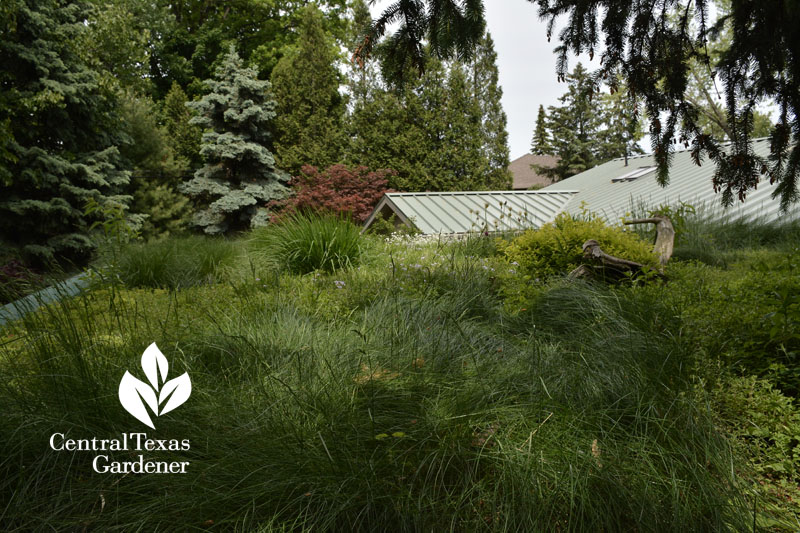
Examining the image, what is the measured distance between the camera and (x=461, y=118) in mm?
15227

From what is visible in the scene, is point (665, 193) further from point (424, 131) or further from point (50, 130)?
point (50, 130)

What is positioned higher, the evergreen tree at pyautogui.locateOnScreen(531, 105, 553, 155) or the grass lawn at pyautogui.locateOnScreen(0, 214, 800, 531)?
the evergreen tree at pyautogui.locateOnScreen(531, 105, 553, 155)

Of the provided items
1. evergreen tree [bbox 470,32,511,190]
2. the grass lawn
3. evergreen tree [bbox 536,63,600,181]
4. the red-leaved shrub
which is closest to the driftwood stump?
the grass lawn

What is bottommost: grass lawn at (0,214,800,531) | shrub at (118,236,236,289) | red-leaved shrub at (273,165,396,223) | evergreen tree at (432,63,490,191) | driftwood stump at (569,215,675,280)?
grass lawn at (0,214,800,531)

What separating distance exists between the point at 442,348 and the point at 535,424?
86 cm

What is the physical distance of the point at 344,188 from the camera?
543 inches

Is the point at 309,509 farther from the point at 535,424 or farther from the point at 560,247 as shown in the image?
the point at 560,247

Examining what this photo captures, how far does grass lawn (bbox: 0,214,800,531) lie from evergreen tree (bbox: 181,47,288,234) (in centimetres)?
1305

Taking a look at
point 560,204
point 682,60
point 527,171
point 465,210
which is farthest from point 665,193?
point 527,171

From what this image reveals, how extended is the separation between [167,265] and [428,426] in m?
5.31

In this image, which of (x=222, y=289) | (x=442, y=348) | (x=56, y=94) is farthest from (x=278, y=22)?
(x=442, y=348)

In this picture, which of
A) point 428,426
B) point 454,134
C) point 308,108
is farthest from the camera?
point 308,108

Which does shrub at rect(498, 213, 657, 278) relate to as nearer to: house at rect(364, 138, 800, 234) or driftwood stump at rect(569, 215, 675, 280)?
driftwood stump at rect(569, 215, 675, 280)

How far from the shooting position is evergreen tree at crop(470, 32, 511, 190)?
16344 millimetres
